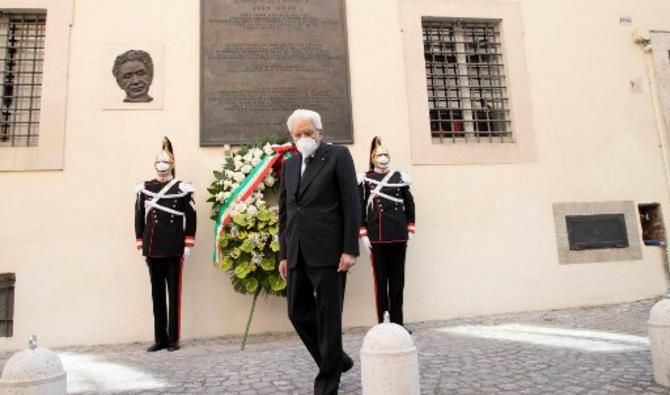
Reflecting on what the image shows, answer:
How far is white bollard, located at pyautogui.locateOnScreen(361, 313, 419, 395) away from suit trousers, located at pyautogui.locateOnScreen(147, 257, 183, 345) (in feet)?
9.84

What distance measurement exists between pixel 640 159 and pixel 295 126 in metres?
5.82

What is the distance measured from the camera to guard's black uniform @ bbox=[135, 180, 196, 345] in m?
5.05

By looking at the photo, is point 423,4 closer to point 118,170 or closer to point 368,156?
point 368,156

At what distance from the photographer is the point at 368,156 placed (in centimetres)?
621

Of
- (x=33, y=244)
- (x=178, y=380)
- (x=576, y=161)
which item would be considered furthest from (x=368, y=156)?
(x=33, y=244)

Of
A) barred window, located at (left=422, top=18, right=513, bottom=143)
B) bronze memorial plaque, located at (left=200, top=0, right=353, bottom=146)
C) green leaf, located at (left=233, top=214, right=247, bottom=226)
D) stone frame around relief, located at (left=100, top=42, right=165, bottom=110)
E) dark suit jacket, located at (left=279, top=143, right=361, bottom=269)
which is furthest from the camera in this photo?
barred window, located at (left=422, top=18, right=513, bottom=143)

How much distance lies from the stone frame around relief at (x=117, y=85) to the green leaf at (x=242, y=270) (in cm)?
225

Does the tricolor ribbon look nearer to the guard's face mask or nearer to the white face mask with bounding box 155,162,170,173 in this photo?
the white face mask with bounding box 155,162,170,173

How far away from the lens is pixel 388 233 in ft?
17.2

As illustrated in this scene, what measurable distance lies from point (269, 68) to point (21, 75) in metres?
2.96

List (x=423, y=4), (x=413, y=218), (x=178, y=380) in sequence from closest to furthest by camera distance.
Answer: (x=178, y=380) < (x=413, y=218) < (x=423, y=4)

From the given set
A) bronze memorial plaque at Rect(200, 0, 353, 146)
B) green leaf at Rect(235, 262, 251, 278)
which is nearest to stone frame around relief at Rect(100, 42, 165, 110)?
bronze memorial plaque at Rect(200, 0, 353, 146)

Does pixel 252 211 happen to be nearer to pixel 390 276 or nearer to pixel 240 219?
pixel 240 219

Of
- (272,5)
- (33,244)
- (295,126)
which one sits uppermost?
(272,5)
